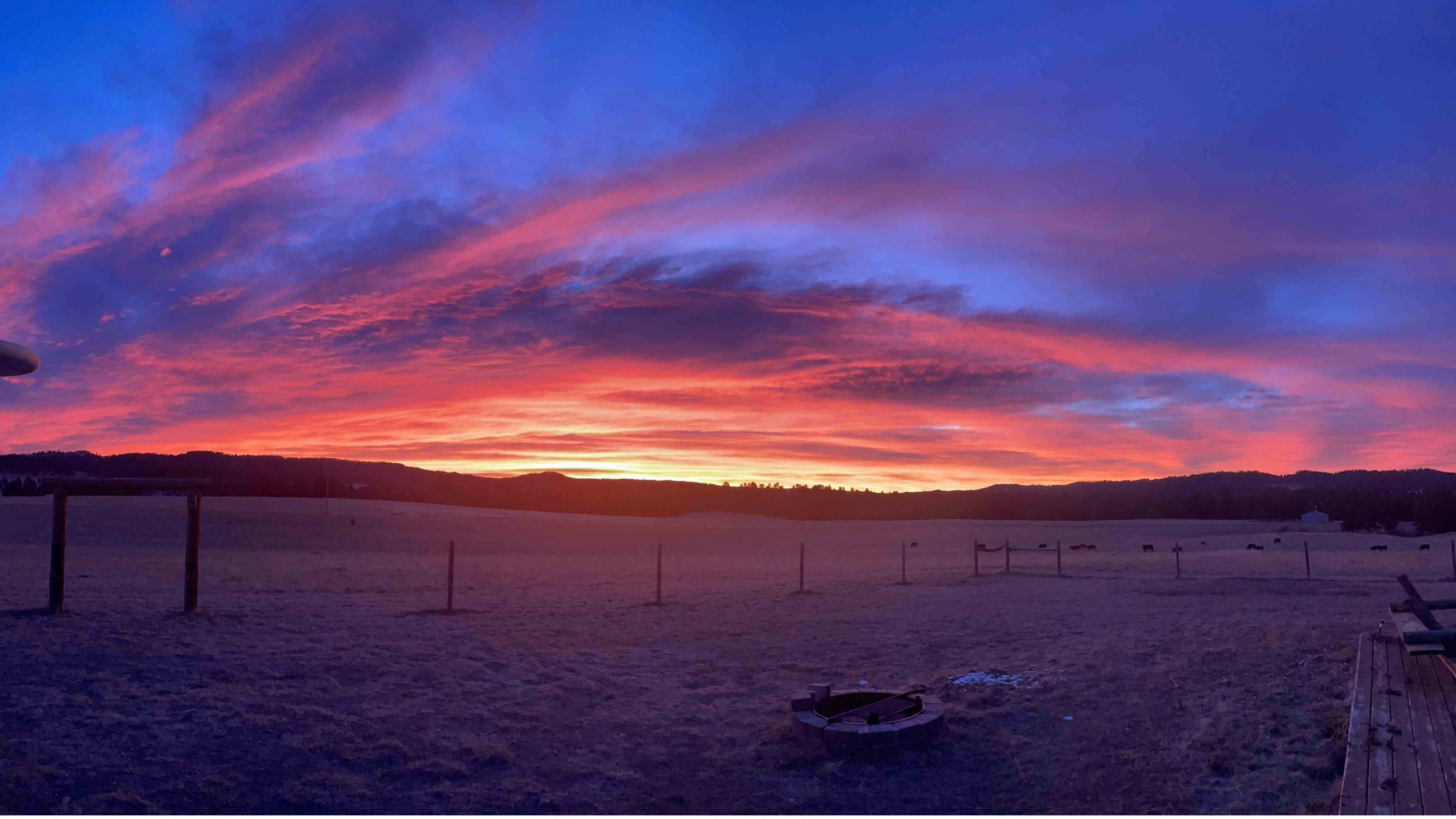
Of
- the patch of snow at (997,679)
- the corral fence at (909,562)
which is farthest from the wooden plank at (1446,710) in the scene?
the corral fence at (909,562)

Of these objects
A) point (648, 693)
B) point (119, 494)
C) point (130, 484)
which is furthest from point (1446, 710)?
point (119, 494)

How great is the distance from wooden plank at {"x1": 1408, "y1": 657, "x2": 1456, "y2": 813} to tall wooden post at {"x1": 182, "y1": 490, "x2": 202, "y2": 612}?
14.9 metres

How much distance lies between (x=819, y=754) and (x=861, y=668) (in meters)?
4.14

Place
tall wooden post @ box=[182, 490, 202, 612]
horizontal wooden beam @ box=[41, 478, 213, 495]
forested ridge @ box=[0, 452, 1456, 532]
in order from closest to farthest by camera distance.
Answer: tall wooden post @ box=[182, 490, 202, 612]
horizontal wooden beam @ box=[41, 478, 213, 495]
forested ridge @ box=[0, 452, 1456, 532]

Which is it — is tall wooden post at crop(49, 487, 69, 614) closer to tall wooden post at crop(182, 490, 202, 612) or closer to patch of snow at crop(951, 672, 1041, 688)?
tall wooden post at crop(182, 490, 202, 612)

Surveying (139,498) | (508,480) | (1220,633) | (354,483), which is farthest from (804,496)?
(1220,633)

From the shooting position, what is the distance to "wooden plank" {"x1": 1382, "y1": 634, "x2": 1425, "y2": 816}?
470 centimetres

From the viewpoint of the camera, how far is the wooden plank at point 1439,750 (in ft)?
15.4

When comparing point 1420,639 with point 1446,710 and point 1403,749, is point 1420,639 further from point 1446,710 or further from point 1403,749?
point 1403,749

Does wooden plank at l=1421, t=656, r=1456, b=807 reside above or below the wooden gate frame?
below

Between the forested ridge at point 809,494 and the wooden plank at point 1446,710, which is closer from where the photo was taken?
the wooden plank at point 1446,710

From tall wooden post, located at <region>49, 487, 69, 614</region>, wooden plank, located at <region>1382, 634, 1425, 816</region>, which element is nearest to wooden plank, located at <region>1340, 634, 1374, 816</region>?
wooden plank, located at <region>1382, 634, 1425, 816</region>

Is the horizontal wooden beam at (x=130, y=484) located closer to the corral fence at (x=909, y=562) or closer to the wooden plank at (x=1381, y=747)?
the corral fence at (x=909, y=562)

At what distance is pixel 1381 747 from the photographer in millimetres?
5488
